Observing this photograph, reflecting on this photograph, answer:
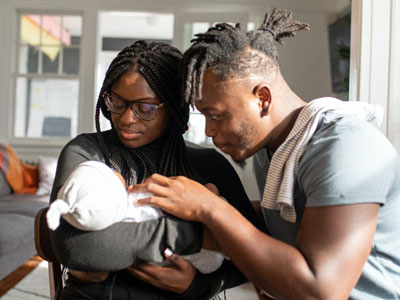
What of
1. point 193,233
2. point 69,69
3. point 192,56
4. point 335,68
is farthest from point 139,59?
point 69,69

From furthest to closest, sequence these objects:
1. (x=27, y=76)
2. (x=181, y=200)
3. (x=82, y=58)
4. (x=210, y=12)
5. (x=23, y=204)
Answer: (x=27, y=76)
(x=82, y=58)
(x=210, y=12)
(x=23, y=204)
(x=181, y=200)

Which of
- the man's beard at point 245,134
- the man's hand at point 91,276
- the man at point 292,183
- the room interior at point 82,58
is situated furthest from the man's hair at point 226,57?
the room interior at point 82,58

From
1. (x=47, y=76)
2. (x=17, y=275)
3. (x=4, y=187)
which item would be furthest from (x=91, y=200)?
(x=47, y=76)

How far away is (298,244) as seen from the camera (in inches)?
35.5

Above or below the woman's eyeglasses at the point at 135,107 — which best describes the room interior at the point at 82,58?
above

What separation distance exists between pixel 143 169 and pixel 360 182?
62 centimetres

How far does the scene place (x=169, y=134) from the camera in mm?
1312

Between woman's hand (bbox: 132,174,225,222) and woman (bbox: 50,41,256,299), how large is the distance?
0.04 meters

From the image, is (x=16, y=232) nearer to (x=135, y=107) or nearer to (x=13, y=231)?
(x=13, y=231)

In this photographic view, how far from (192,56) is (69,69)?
5.12m

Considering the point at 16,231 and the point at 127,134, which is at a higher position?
the point at 127,134

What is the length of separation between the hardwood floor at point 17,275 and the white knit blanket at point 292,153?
8.51 feet

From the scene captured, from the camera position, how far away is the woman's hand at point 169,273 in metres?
0.99

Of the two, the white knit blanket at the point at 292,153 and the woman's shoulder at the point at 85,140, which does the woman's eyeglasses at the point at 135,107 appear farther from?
the white knit blanket at the point at 292,153
